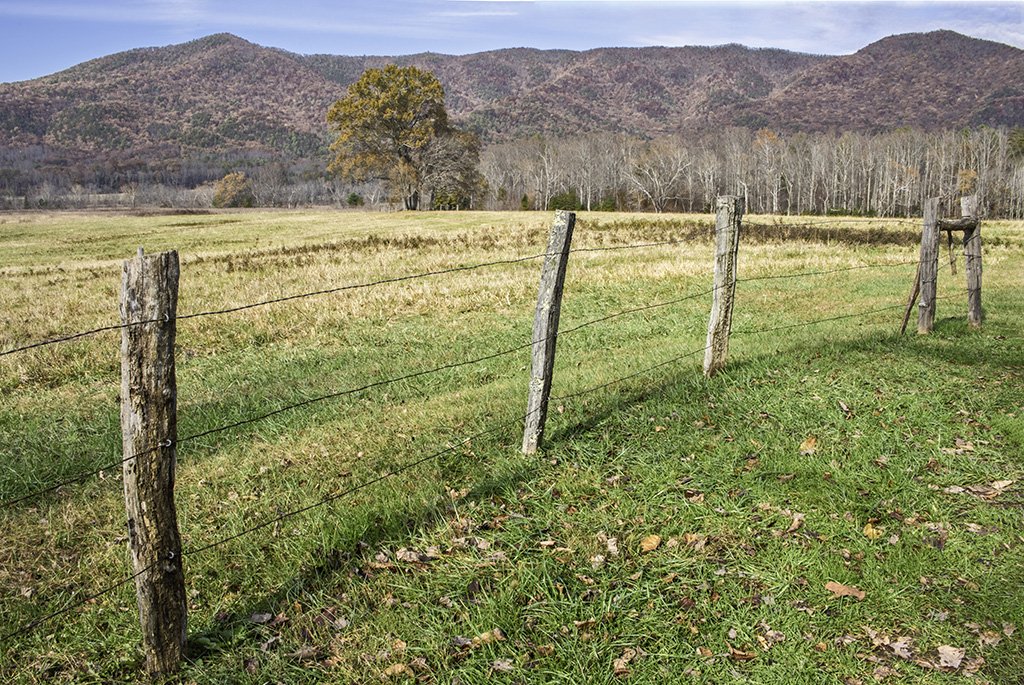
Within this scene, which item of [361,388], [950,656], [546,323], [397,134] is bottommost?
[950,656]

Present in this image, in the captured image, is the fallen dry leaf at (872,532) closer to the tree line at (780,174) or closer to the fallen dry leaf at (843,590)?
the fallen dry leaf at (843,590)

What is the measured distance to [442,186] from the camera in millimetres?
66250

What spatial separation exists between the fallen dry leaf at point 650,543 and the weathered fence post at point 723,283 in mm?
3856

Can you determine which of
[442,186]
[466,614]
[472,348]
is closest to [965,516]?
[466,614]

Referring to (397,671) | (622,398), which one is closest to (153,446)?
(397,671)

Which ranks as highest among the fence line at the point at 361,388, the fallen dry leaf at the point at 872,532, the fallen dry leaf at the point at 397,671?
the fence line at the point at 361,388

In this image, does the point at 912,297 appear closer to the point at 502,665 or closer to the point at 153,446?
the point at 502,665

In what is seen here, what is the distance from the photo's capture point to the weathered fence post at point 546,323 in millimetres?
5871

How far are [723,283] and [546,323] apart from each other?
126 inches

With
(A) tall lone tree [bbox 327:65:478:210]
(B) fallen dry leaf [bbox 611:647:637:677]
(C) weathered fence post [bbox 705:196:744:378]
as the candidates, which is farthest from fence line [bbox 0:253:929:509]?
(A) tall lone tree [bbox 327:65:478:210]

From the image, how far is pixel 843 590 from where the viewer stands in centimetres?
427

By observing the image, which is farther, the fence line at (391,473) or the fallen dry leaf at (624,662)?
the fence line at (391,473)

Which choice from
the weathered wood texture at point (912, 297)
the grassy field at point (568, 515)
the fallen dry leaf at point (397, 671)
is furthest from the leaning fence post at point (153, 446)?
the weathered wood texture at point (912, 297)

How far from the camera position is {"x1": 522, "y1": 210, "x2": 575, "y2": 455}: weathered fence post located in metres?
5.87
